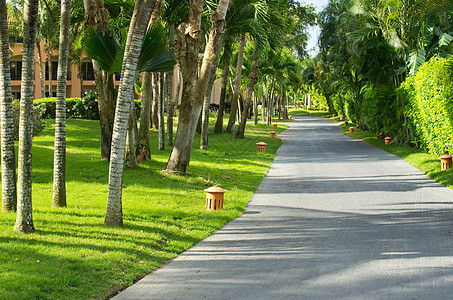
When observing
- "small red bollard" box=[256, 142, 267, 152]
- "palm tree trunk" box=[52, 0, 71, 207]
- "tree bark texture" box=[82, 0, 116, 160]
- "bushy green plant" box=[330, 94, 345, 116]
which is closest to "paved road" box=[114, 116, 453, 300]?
"palm tree trunk" box=[52, 0, 71, 207]

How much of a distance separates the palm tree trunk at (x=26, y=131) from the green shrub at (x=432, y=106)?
527 inches

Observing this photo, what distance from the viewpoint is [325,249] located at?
24.0 feet

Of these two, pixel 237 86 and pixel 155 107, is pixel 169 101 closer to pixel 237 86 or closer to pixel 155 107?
pixel 237 86

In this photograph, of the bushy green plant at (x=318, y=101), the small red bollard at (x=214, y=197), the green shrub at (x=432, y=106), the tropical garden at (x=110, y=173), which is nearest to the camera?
the tropical garden at (x=110, y=173)

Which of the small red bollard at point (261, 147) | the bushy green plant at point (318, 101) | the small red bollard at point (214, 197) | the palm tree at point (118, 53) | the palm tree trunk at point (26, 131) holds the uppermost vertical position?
the bushy green plant at point (318, 101)

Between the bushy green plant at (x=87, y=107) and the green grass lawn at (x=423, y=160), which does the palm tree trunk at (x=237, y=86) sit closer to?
the green grass lawn at (x=423, y=160)

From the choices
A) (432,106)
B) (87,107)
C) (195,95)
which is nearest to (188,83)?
(195,95)

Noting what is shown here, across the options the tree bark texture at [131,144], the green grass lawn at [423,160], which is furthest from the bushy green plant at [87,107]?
the green grass lawn at [423,160]

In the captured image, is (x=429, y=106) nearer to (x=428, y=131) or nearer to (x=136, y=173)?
(x=428, y=131)

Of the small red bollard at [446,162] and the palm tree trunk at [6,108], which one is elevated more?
the palm tree trunk at [6,108]

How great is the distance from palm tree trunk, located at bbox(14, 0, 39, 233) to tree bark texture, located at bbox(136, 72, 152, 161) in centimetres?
834

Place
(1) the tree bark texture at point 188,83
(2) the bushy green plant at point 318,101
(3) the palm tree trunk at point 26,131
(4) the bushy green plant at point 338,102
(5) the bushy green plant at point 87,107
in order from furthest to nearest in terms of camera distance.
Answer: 1. (2) the bushy green plant at point 318,101
2. (4) the bushy green plant at point 338,102
3. (5) the bushy green plant at point 87,107
4. (1) the tree bark texture at point 188,83
5. (3) the palm tree trunk at point 26,131

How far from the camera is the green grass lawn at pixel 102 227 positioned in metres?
5.45

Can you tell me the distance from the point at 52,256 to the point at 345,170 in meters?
12.3
